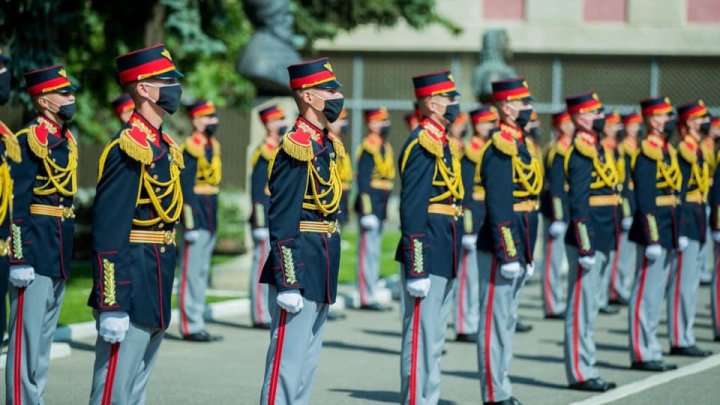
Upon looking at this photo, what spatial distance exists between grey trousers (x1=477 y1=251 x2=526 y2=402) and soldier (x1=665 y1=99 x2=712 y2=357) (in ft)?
9.99

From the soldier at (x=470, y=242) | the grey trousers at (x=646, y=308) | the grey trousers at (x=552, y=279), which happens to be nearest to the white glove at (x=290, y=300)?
the grey trousers at (x=646, y=308)

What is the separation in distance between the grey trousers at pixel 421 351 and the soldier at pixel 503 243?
2.83 ft

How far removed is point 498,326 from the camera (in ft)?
31.7

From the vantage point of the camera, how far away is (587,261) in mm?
10547

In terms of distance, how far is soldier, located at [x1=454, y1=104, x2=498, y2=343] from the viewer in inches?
548

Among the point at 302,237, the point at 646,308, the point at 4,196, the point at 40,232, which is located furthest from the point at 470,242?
the point at 4,196

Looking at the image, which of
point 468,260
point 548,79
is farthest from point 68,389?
point 548,79

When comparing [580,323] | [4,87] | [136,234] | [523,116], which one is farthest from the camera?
[580,323]

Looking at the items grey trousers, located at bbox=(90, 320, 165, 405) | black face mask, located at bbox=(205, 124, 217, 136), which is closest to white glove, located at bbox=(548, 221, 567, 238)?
black face mask, located at bbox=(205, 124, 217, 136)

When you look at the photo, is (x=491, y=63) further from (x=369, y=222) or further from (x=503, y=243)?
(x=503, y=243)

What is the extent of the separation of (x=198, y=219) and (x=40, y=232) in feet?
15.8

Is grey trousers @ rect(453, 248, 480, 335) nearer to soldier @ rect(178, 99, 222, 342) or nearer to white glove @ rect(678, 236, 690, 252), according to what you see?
white glove @ rect(678, 236, 690, 252)

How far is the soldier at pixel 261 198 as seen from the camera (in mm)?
13797

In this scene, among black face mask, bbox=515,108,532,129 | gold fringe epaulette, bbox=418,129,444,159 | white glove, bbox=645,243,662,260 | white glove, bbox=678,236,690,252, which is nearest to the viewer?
gold fringe epaulette, bbox=418,129,444,159
